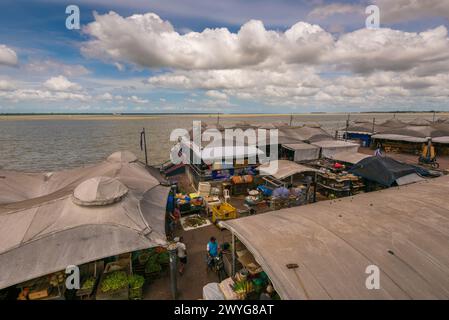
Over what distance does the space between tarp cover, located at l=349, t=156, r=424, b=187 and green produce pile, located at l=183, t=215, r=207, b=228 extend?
13.7 m

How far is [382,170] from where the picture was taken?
17.5 metres

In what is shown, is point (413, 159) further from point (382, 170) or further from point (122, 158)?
point (122, 158)

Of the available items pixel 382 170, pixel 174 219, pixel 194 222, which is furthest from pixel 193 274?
pixel 382 170

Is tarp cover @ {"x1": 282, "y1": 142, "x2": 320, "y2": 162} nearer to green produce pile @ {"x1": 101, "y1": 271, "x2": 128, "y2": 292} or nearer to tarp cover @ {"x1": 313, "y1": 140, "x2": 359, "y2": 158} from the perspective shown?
tarp cover @ {"x1": 313, "y1": 140, "x2": 359, "y2": 158}

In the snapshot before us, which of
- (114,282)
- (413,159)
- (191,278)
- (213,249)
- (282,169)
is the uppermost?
(282,169)

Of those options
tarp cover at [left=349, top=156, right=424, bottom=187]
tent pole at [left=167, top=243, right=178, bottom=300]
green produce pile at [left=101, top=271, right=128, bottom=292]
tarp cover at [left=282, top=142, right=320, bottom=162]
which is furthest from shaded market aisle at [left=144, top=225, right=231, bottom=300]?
tarp cover at [left=282, top=142, right=320, bottom=162]

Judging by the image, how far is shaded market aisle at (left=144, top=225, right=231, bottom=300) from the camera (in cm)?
969

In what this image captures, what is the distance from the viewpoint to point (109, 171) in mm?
15508

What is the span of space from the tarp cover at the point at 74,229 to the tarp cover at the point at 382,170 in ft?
53.3

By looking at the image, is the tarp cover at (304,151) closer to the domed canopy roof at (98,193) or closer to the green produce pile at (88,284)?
the domed canopy roof at (98,193)

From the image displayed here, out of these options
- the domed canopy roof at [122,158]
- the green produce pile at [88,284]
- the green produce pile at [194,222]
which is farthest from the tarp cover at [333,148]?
the green produce pile at [88,284]

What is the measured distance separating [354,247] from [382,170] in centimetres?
1308

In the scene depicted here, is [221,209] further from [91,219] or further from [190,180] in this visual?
[190,180]
